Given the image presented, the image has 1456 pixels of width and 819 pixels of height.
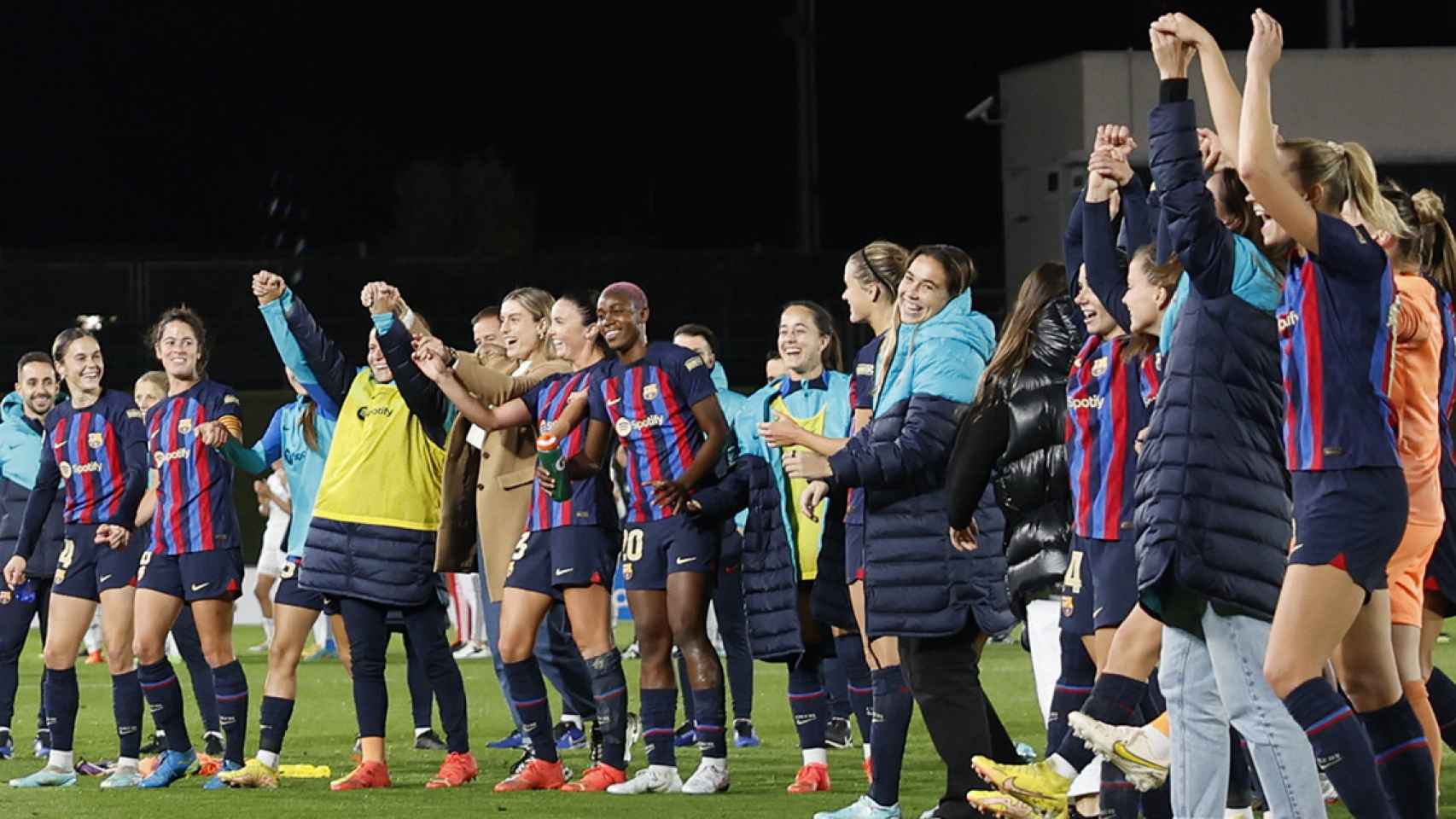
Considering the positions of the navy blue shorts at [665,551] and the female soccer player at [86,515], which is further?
the female soccer player at [86,515]

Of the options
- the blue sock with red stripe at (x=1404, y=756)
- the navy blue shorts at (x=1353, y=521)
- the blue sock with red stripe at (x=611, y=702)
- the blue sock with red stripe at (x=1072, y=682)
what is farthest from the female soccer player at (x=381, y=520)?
the navy blue shorts at (x=1353, y=521)

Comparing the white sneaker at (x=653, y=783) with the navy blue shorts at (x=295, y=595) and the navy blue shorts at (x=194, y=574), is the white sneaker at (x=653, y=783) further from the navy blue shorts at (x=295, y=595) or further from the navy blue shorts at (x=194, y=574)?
the navy blue shorts at (x=194, y=574)

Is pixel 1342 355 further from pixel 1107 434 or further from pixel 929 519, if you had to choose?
pixel 929 519

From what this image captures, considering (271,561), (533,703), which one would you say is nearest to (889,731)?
(533,703)

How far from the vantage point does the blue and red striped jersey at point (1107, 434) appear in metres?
5.98

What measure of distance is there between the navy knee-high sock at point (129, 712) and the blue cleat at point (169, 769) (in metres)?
0.12

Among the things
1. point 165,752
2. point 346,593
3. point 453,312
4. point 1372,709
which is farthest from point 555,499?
point 453,312

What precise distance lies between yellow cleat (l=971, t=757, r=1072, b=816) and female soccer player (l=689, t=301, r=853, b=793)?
2025 millimetres

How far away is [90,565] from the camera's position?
927cm

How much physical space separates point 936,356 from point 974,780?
122cm

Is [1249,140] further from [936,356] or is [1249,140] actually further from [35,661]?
[35,661]

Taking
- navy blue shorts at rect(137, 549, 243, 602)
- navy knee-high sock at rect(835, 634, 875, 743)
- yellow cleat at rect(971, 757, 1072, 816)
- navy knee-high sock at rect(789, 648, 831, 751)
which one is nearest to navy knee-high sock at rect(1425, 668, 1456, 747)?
yellow cleat at rect(971, 757, 1072, 816)

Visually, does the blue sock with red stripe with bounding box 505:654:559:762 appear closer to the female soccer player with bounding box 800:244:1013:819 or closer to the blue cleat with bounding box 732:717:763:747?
the female soccer player with bounding box 800:244:1013:819

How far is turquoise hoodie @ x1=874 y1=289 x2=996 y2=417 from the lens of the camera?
681 cm
